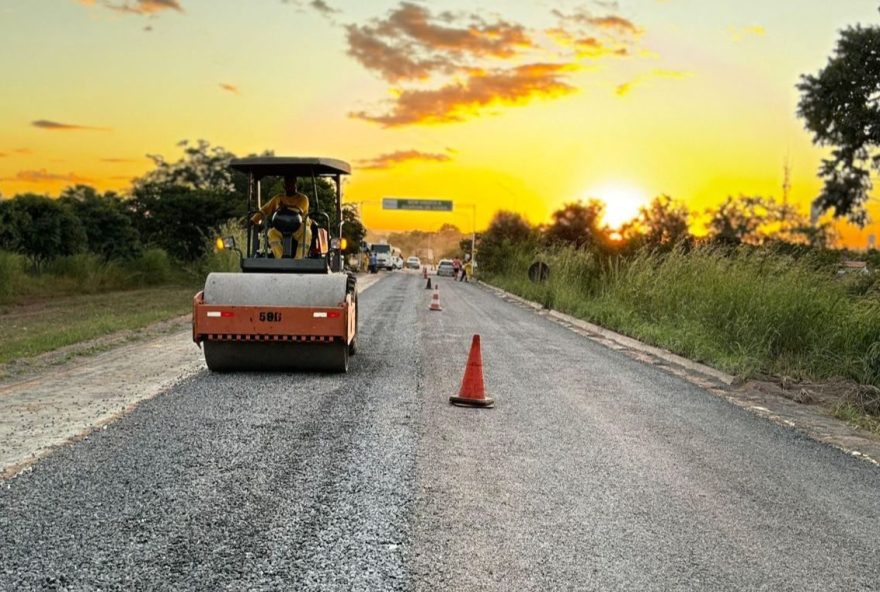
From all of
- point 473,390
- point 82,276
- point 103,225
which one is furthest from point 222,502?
point 103,225

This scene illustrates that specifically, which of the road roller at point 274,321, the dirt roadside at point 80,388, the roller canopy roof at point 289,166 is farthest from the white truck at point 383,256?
the road roller at point 274,321

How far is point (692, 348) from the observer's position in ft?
48.0

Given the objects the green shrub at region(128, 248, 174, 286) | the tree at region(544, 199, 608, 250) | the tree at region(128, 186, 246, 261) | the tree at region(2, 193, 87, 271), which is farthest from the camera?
the tree at region(544, 199, 608, 250)

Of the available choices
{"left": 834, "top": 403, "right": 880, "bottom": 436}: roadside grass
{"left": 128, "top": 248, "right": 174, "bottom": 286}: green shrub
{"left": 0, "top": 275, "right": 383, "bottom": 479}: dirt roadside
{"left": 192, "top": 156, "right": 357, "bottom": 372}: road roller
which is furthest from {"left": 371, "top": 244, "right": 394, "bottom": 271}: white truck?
{"left": 834, "top": 403, "right": 880, "bottom": 436}: roadside grass

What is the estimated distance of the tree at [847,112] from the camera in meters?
34.6

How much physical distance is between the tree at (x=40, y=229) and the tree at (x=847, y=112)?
1316 inches

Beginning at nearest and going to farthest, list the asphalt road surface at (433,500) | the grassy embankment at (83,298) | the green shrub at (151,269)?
1. the asphalt road surface at (433,500)
2. the grassy embankment at (83,298)
3. the green shrub at (151,269)

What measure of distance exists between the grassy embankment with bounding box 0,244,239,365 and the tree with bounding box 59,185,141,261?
2.09m

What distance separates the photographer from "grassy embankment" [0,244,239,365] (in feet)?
53.7

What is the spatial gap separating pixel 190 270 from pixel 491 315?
22.4 metres

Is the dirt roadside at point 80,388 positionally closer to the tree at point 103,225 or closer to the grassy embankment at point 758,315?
the grassy embankment at point 758,315

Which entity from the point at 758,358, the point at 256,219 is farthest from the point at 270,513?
the point at 758,358

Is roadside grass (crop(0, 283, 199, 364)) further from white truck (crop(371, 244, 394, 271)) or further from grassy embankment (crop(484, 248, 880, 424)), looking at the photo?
white truck (crop(371, 244, 394, 271))

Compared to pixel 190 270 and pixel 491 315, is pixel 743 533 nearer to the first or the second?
pixel 491 315
